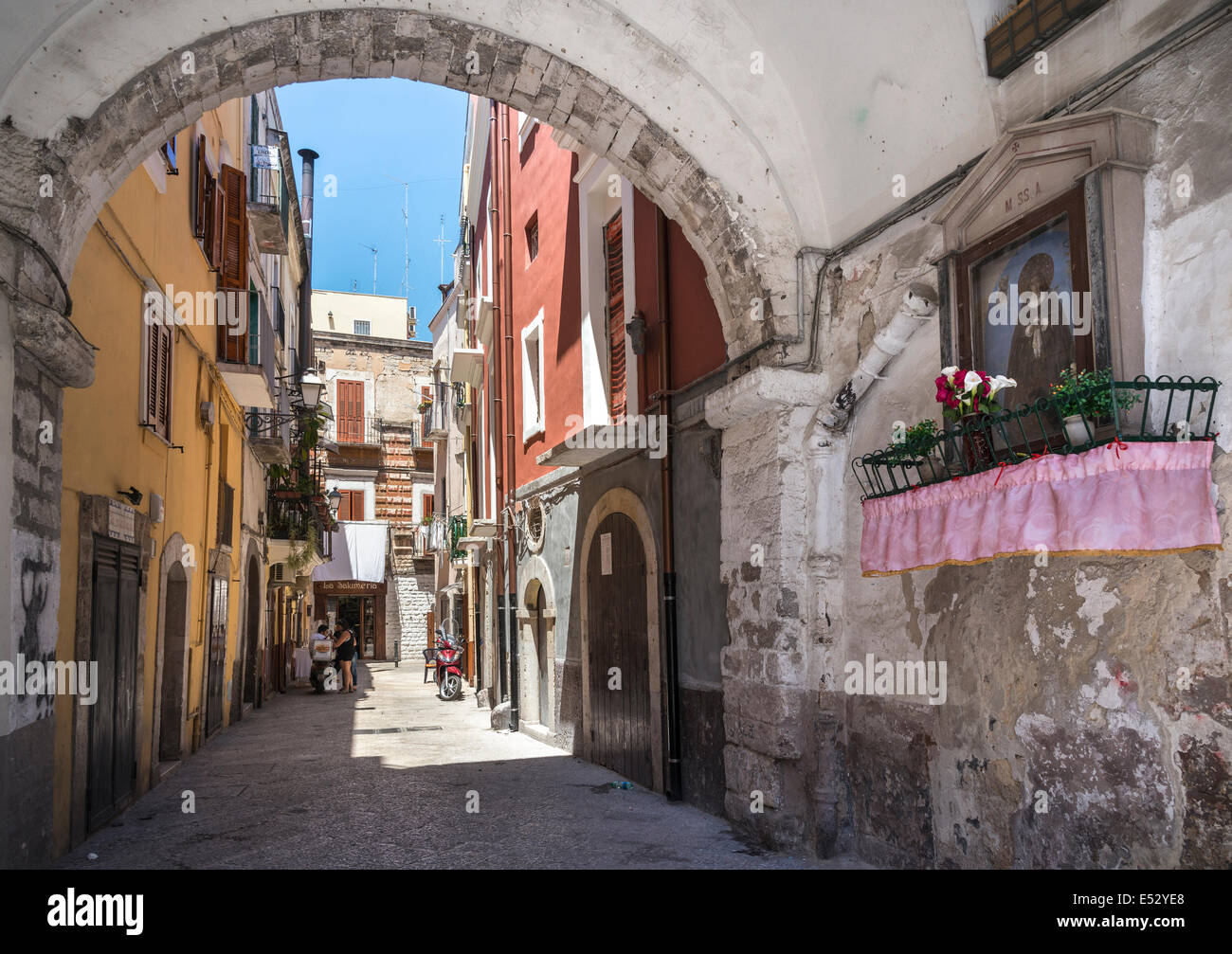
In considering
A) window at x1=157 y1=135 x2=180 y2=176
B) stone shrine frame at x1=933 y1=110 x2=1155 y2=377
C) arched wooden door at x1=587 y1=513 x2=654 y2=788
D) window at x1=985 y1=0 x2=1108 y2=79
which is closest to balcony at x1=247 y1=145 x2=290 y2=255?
window at x1=157 y1=135 x2=180 y2=176

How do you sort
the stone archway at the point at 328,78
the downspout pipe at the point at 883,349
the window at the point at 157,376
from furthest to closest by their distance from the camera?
the window at the point at 157,376 < the downspout pipe at the point at 883,349 < the stone archway at the point at 328,78

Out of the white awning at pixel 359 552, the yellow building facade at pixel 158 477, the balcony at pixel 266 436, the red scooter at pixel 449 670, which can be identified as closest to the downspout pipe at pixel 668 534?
the yellow building facade at pixel 158 477

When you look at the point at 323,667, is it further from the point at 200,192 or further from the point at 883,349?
the point at 883,349

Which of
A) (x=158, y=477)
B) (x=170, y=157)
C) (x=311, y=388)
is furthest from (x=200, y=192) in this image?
(x=311, y=388)

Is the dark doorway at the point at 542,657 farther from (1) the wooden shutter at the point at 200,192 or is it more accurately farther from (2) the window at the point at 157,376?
(1) the wooden shutter at the point at 200,192

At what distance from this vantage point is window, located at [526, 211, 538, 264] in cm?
1268

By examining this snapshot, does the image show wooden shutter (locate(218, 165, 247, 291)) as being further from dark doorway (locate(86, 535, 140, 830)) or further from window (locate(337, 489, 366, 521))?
window (locate(337, 489, 366, 521))

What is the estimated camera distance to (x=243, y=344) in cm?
1187

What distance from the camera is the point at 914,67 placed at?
5.21 meters

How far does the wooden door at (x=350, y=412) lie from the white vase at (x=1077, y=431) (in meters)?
33.4

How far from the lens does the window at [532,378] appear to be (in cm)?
1216

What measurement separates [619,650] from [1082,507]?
5.98 m

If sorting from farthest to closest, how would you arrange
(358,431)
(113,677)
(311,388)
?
(358,431), (311,388), (113,677)
